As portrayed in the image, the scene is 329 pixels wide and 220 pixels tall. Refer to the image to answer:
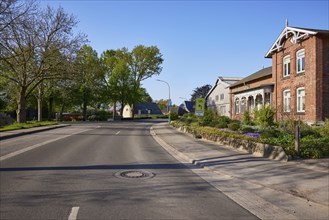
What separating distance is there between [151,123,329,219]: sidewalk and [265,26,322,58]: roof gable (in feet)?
50.7

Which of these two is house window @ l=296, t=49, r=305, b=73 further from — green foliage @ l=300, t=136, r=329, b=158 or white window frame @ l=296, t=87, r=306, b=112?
green foliage @ l=300, t=136, r=329, b=158

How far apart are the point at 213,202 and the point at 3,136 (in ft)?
61.9

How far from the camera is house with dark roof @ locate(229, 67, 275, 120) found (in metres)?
32.4

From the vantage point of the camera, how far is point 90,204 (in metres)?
6.34

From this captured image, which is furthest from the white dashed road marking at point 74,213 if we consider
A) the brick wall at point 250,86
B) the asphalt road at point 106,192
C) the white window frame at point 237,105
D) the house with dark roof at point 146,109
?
the house with dark roof at point 146,109

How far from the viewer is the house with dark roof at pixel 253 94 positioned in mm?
32438

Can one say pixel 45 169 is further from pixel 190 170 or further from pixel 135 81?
pixel 135 81

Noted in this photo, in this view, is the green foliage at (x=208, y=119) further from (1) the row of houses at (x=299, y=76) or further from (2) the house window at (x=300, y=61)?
(2) the house window at (x=300, y=61)

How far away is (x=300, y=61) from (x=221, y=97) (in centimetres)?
2827

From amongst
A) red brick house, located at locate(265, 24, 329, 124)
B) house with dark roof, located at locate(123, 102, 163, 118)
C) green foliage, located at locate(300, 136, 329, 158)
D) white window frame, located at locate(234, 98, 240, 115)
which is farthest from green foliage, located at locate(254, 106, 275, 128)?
house with dark roof, located at locate(123, 102, 163, 118)

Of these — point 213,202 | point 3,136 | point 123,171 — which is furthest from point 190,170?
point 3,136

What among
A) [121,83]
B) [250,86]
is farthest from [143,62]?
[250,86]

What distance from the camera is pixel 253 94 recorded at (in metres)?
35.0

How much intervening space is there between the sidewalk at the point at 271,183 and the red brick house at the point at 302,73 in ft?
33.5
